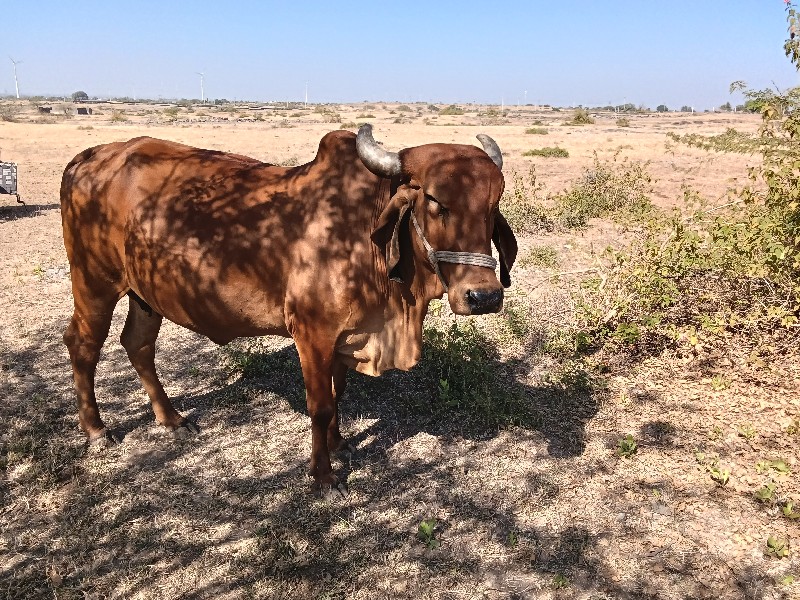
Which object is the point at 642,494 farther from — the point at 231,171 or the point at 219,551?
the point at 231,171

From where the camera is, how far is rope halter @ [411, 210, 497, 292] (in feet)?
9.84

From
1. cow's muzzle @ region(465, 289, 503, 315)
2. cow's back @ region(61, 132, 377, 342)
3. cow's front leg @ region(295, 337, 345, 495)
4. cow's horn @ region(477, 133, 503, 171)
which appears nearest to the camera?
cow's muzzle @ region(465, 289, 503, 315)

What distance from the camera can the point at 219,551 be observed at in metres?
3.42

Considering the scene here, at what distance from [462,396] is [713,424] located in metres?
1.97

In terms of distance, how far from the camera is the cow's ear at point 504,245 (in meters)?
3.44

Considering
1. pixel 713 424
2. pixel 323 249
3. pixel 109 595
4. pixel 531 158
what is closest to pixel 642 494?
pixel 713 424

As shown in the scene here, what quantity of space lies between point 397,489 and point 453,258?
1811 mm

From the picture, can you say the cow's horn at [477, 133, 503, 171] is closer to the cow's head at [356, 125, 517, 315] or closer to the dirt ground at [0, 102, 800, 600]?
the cow's head at [356, 125, 517, 315]

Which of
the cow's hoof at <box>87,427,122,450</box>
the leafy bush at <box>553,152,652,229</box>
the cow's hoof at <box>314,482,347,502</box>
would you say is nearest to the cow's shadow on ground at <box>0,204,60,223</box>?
the cow's hoof at <box>87,427,122,450</box>

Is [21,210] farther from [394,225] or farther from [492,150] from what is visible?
[492,150]

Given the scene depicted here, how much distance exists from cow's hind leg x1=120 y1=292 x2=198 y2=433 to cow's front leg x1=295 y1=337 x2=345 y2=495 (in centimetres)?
130

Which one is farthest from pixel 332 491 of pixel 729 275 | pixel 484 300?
pixel 729 275

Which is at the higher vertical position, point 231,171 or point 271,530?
point 231,171

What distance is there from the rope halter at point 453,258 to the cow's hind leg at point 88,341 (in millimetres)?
2508
